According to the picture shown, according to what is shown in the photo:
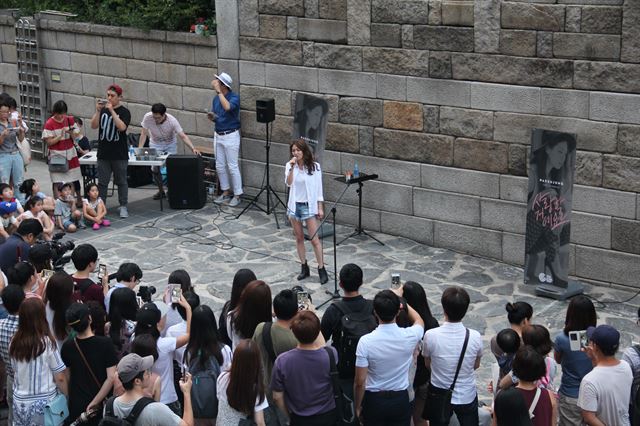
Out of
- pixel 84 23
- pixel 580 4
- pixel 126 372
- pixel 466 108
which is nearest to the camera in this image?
pixel 126 372

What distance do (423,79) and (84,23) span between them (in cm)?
703

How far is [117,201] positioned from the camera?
16.5m

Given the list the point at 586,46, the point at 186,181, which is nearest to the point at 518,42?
the point at 586,46

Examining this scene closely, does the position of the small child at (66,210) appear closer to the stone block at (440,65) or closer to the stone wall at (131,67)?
the stone wall at (131,67)

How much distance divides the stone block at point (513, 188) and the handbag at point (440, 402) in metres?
5.37

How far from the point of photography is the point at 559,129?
12.3 meters

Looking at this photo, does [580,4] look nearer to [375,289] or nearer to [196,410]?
[375,289]

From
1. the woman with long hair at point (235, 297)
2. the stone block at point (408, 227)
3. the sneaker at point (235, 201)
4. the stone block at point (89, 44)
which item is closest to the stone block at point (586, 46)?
the stone block at point (408, 227)

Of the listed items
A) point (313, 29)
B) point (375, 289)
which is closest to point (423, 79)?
point (313, 29)

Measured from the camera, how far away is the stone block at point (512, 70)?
12.2 meters

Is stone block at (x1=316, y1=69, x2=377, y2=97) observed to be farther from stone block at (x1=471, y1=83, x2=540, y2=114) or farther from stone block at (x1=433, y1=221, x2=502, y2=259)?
stone block at (x1=433, y1=221, x2=502, y2=259)

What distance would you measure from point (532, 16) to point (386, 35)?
7.05ft

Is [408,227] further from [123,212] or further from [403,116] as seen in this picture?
[123,212]

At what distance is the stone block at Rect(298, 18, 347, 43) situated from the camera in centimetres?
1423
